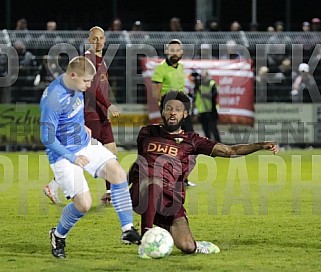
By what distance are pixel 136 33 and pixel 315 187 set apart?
8904mm

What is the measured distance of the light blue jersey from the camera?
9.07 metres

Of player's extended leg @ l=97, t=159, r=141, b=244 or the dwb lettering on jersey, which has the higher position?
the dwb lettering on jersey

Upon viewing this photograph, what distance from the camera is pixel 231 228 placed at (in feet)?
37.6

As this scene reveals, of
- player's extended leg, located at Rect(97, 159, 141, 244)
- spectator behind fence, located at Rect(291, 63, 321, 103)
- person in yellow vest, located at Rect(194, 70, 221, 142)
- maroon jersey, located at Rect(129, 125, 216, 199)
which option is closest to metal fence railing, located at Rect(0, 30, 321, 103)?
spectator behind fence, located at Rect(291, 63, 321, 103)

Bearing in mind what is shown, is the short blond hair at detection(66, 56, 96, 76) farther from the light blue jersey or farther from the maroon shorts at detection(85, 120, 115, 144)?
the maroon shorts at detection(85, 120, 115, 144)

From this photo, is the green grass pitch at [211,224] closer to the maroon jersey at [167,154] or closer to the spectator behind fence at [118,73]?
the maroon jersey at [167,154]

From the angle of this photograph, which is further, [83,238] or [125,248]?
[83,238]

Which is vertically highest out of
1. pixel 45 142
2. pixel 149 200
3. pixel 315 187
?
pixel 45 142

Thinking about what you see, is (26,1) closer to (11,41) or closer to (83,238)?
(11,41)

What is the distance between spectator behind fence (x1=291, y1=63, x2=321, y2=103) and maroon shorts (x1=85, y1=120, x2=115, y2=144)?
1151 centimetres

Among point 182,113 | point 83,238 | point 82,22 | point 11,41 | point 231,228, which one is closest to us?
point 182,113

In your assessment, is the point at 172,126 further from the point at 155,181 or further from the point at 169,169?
the point at 155,181

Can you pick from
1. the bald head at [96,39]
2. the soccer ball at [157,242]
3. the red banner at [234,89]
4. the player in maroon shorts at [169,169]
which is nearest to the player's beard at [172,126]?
the player in maroon shorts at [169,169]

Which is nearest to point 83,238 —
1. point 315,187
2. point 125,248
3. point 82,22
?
point 125,248
